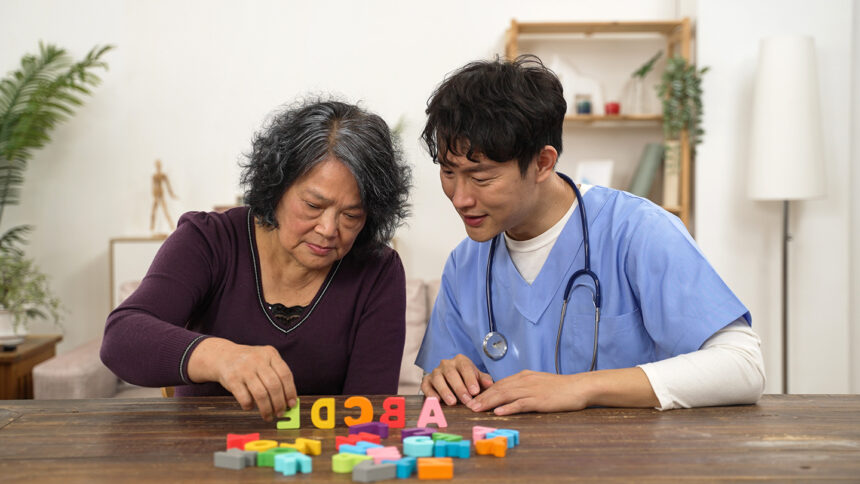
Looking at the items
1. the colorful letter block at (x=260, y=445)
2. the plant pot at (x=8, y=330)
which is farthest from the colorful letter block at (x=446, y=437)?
the plant pot at (x=8, y=330)

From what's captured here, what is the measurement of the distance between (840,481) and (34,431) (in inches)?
46.1

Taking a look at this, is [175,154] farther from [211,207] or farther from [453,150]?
[453,150]

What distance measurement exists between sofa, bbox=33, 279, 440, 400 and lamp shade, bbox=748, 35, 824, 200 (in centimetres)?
157

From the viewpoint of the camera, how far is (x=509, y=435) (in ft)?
3.79

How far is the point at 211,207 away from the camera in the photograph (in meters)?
4.11

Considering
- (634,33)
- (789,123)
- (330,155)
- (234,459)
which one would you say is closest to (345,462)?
(234,459)

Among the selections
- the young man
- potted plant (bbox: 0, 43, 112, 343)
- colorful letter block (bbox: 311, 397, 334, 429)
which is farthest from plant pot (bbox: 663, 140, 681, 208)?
colorful letter block (bbox: 311, 397, 334, 429)

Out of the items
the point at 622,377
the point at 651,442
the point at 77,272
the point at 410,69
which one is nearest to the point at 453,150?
the point at 622,377

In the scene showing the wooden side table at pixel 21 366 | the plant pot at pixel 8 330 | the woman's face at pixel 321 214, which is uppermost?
the woman's face at pixel 321 214

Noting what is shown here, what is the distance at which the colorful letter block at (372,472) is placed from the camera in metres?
1.00

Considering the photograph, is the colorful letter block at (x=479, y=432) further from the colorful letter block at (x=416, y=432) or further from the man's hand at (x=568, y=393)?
the man's hand at (x=568, y=393)

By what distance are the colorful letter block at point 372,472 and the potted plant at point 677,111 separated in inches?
121

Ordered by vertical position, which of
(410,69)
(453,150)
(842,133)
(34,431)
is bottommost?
(34,431)

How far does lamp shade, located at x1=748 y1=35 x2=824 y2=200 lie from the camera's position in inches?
138
